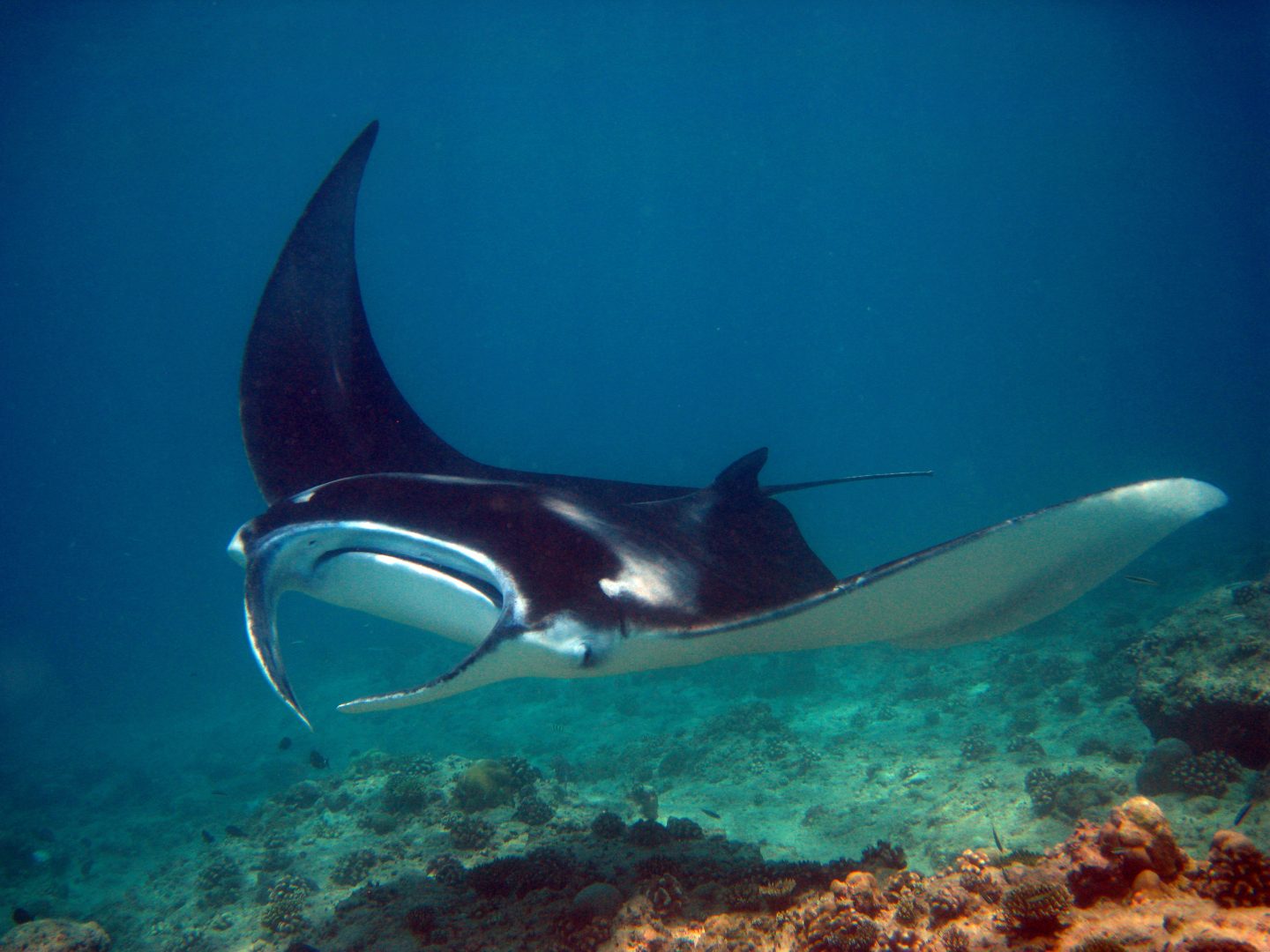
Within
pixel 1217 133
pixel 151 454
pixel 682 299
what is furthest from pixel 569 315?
pixel 1217 133

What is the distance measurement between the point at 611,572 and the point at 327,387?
2820 mm

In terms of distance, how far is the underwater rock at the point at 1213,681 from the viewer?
541cm

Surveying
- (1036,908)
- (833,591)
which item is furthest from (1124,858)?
(833,591)

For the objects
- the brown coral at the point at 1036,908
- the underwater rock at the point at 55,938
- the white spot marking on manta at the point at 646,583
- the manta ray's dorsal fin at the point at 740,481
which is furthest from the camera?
the underwater rock at the point at 55,938

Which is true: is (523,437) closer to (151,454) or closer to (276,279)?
(151,454)

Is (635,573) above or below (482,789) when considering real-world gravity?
above

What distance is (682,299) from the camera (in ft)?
284

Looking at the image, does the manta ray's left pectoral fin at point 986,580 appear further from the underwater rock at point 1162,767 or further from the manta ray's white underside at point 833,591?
the underwater rock at point 1162,767

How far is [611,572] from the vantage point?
2.61 m

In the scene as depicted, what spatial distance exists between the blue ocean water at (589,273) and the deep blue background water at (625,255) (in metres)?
Answer: 0.39

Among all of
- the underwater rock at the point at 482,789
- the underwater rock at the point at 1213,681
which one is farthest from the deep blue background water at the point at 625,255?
the underwater rock at the point at 482,789

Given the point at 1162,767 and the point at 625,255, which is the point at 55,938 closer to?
the point at 1162,767

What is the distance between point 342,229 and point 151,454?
7810 centimetres

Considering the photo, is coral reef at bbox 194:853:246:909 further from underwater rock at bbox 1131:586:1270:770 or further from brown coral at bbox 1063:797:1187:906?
underwater rock at bbox 1131:586:1270:770
